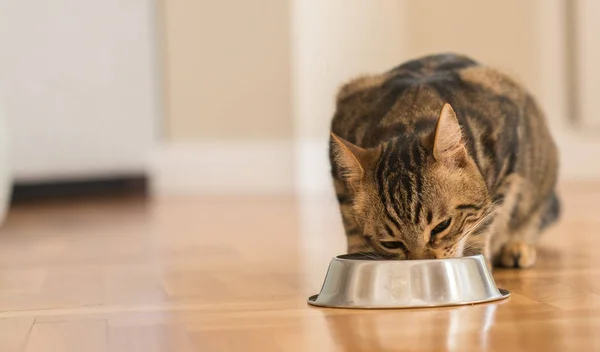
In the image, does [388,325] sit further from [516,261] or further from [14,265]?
[14,265]

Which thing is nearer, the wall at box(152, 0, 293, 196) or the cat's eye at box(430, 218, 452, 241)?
the cat's eye at box(430, 218, 452, 241)

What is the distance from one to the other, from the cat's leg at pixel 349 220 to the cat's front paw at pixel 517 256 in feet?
1.31

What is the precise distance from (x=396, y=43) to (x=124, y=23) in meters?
1.45

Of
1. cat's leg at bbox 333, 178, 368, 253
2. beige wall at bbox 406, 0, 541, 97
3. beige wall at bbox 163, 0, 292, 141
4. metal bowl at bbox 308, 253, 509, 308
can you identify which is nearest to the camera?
metal bowl at bbox 308, 253, 509, 308

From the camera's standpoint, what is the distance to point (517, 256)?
2.29m

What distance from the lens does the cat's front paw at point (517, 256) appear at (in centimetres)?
228

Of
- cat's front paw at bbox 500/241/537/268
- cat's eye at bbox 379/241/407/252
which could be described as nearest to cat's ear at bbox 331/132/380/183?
cat's eye at bbox 379/241/407/252

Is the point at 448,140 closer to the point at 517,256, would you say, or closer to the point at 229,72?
the point at 517,256

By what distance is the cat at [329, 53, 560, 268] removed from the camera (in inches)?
70.6

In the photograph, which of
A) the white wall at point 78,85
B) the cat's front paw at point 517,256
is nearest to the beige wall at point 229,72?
the white wall at point 78,85

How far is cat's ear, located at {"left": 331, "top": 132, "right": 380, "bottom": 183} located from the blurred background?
303 centimetres

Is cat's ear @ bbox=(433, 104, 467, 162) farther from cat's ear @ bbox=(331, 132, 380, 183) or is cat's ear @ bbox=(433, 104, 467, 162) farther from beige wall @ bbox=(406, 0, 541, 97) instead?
beige wall @ bbox=(406, 0, 541, 97)

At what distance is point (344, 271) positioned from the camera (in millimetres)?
1771

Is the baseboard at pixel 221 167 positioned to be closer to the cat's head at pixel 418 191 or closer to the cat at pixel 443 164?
the cat at pixel 443 164
